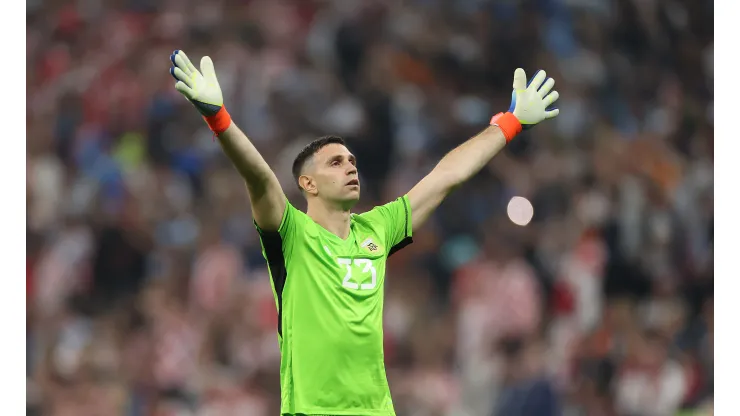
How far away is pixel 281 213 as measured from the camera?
470cm

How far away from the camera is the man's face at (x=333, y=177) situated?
4965 millimetres

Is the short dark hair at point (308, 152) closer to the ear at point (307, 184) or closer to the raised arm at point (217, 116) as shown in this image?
the ear at point (307, 184)

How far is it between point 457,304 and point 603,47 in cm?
329

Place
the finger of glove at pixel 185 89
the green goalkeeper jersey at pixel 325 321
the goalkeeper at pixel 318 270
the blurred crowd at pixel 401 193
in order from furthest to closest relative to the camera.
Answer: the blurred crowd at pixel 401 193 < the green goalkeeper jersey at pixel 325 321 < the goalkeeper at pixel 318 270 < the finger of glove at pixel 185 89

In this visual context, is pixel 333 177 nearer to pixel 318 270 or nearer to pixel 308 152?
pixel 308 152

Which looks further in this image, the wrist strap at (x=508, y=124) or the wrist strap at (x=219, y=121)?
the wrist strap at (x=508, y=124)

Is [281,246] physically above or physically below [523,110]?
below

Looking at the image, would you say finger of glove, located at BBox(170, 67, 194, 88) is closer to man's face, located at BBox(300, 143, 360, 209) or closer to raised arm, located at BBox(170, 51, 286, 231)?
raised arm, located at BBox(170, 51, 286, 231)

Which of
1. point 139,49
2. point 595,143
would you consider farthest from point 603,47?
point 139,49

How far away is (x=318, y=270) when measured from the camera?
15.6 ft

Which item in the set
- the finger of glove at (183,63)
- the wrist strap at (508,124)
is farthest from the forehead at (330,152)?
the wrist strap at (508,124)

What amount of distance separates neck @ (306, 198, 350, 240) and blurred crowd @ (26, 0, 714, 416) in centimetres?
371

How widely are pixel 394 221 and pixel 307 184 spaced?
0.51 metres

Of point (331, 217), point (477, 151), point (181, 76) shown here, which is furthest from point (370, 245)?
point (181, 76)
